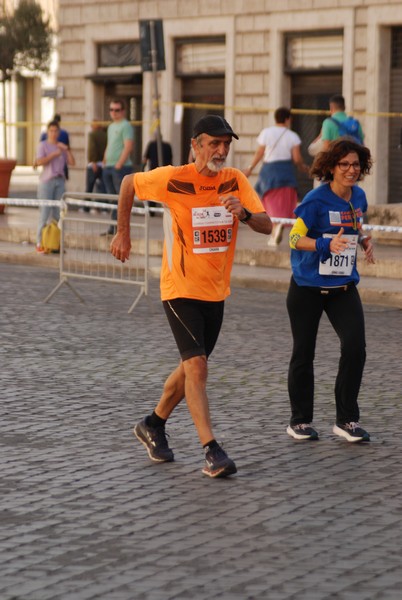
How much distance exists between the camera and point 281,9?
28203mm

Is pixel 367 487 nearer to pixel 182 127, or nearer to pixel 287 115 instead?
pixel 287 115

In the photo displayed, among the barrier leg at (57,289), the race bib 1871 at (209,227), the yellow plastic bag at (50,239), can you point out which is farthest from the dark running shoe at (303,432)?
the yellow plastic bag at (50,239)

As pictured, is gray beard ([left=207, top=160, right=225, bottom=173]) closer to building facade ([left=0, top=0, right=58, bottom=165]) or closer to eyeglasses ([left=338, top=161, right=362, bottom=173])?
eyeglasses ([left=338, top=161, right=362, bottom=173])

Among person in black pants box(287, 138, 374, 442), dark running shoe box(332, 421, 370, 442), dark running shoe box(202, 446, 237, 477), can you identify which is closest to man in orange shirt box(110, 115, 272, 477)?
dark running shoe box(202, 446, 237, 477)

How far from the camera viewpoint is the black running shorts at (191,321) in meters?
7.46

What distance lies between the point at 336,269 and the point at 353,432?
857mm

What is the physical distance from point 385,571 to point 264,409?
11.7ft

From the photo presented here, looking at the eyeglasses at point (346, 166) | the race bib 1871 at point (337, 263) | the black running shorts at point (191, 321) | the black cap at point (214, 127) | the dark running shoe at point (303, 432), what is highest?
the black cap at point (214, 127)

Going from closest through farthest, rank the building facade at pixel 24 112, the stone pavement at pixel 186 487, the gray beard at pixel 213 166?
the stone pavement at pixel 186 487 → the gray beard at pixel 213 166 → the building facade at pixel 24 112

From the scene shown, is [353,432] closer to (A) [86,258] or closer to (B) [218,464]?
(B) [218,464]

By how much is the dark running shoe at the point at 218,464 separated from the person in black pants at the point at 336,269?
1067 millimetres

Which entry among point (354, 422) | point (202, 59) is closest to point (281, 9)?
point (202, 59)

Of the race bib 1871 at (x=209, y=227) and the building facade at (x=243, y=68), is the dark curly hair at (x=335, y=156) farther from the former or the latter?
the building facade at (x=243, y=68)

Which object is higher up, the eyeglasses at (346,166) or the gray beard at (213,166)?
the gray beard at (213,166)
